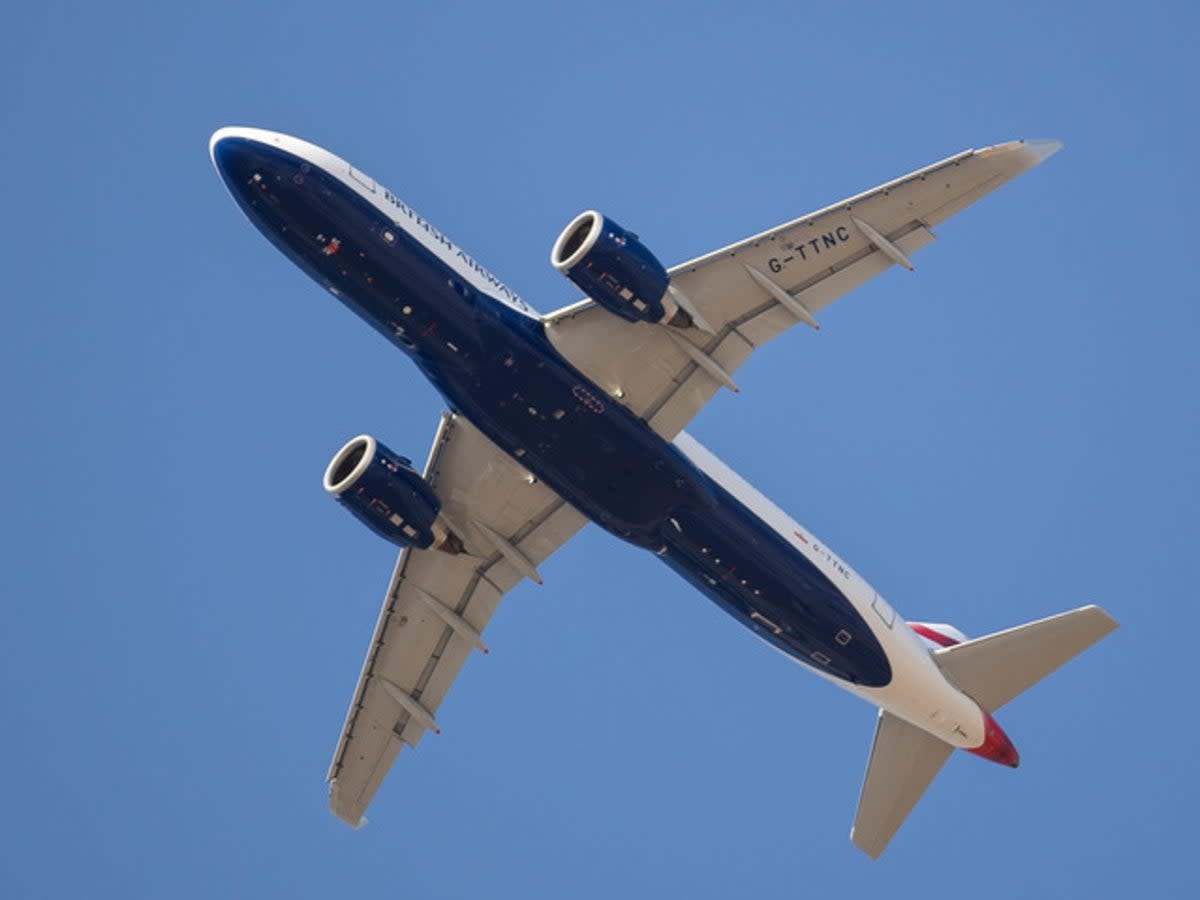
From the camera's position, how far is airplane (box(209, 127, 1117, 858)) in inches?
1816

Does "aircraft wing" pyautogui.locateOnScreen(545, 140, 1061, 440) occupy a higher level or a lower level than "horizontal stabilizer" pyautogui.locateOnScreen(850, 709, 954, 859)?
higher

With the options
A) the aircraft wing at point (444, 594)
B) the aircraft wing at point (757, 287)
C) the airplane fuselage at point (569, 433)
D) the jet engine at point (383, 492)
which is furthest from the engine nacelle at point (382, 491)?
the aircraft wing at point (757, 287)

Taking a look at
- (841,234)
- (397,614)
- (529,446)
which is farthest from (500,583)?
(841,234)

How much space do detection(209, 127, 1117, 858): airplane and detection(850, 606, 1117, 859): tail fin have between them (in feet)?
0.22

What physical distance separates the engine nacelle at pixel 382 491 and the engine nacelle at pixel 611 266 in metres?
8.12

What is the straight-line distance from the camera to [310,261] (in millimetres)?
46344

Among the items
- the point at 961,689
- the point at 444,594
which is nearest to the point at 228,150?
the point at 444,594

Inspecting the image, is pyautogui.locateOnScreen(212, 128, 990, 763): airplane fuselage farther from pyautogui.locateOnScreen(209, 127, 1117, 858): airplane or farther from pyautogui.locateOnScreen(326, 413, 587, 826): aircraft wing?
pyautogui.locateOnScreen(326, 413, 587, 826): aircraft wing

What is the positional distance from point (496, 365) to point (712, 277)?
624cm

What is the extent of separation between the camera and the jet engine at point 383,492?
49.6 meters

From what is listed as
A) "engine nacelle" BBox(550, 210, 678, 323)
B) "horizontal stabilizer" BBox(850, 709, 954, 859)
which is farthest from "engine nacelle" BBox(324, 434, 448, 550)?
"horizontal stabilizer" BBox(850, 709, 954, 859)

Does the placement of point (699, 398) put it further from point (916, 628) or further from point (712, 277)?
point (916, 628)

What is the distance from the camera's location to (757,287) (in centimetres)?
4756

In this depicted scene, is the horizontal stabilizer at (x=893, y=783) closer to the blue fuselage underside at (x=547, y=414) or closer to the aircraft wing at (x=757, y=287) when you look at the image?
the blue fuselage underside at (x=547, y=414)
